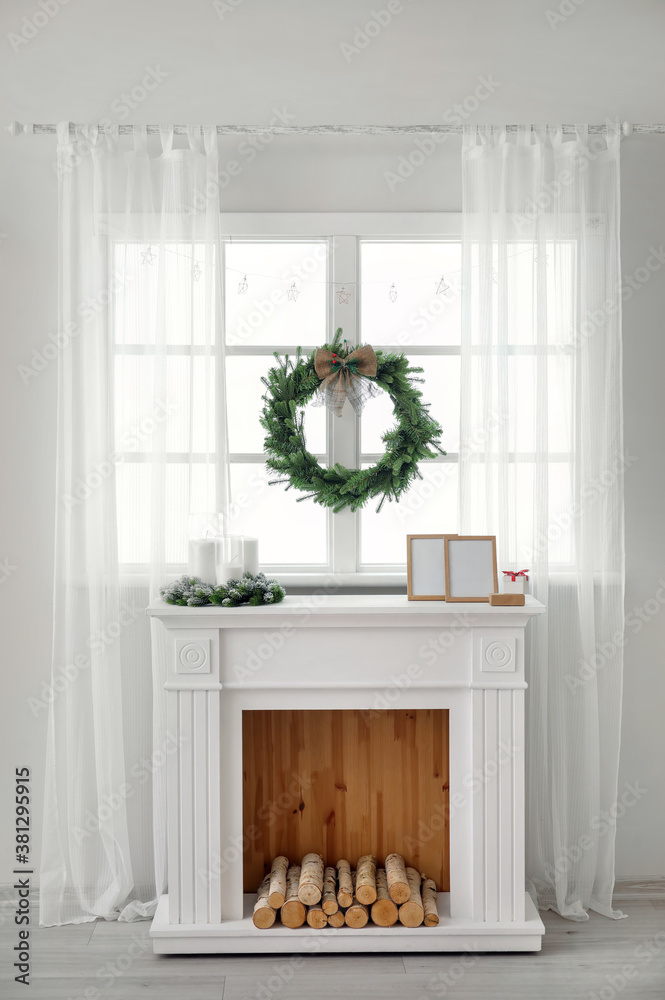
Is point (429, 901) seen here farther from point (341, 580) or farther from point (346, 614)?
point (341, 580)

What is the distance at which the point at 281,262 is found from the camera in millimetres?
2721

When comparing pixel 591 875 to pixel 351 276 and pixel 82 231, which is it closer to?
pixel 351 276

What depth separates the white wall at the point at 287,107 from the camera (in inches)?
105

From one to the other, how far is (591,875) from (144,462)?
198 cm

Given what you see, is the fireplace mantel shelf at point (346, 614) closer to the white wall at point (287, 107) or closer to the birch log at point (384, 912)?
the white wall at point (287, 107)

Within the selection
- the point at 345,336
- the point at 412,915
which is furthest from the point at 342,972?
the point at 345,336

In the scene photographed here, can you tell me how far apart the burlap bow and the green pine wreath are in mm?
28

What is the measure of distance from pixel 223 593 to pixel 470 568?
2.47ft

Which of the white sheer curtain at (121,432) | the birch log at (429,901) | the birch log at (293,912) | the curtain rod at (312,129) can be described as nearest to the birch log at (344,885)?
the birch log at (293,912)

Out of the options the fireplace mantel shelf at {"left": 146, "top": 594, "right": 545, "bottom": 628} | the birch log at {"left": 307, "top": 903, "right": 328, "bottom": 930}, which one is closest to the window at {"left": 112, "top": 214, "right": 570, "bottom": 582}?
the fireplace mantel shelf at {"left": 146, "top": 594, "right": 545, "bottom": 628}

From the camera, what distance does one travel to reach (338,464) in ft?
8.49

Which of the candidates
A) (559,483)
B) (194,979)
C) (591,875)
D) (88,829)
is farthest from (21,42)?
(591,875)

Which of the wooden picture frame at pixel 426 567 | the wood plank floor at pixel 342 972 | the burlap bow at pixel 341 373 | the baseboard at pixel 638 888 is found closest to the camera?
the wood plank floor at pixel 342 972

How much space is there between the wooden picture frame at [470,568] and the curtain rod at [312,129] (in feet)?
4.43
